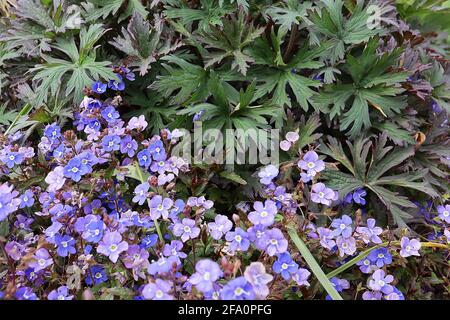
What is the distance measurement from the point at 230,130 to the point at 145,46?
53 centimetres

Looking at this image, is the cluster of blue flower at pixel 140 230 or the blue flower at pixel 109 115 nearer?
the cluster of blue flower at pixel 140 230

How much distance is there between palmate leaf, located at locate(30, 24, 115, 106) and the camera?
1.87m

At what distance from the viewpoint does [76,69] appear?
1.90 m

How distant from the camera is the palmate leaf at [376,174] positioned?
5.81 feet

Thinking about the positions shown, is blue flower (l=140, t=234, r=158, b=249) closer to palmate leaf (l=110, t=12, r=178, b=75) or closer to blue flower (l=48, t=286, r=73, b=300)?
blue flower (l=48, t=286, r=73, b=300)

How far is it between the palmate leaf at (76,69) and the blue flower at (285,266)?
38.4 inches

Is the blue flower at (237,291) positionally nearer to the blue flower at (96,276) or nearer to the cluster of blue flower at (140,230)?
the cluster of blue flower at (140,230)

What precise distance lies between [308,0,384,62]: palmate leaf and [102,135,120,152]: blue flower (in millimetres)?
907

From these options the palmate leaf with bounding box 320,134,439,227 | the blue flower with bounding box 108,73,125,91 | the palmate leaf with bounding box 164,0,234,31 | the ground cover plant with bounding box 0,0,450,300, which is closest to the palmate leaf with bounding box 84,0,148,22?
the ground cover plant with bounding box 0,0,450,300

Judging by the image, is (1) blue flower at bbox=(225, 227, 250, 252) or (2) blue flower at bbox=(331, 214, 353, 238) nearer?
(1) blue flower at bbox=(225, 227, 250, 252)

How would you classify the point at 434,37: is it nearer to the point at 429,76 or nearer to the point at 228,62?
the point at 429,76

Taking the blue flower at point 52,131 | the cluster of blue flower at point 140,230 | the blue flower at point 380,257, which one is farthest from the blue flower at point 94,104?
the blue flower at point 380,257

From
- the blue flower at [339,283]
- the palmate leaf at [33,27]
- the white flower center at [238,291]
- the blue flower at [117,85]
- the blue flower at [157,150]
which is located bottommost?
the blue flower at [339,283]

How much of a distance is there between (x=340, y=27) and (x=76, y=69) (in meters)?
1.08
